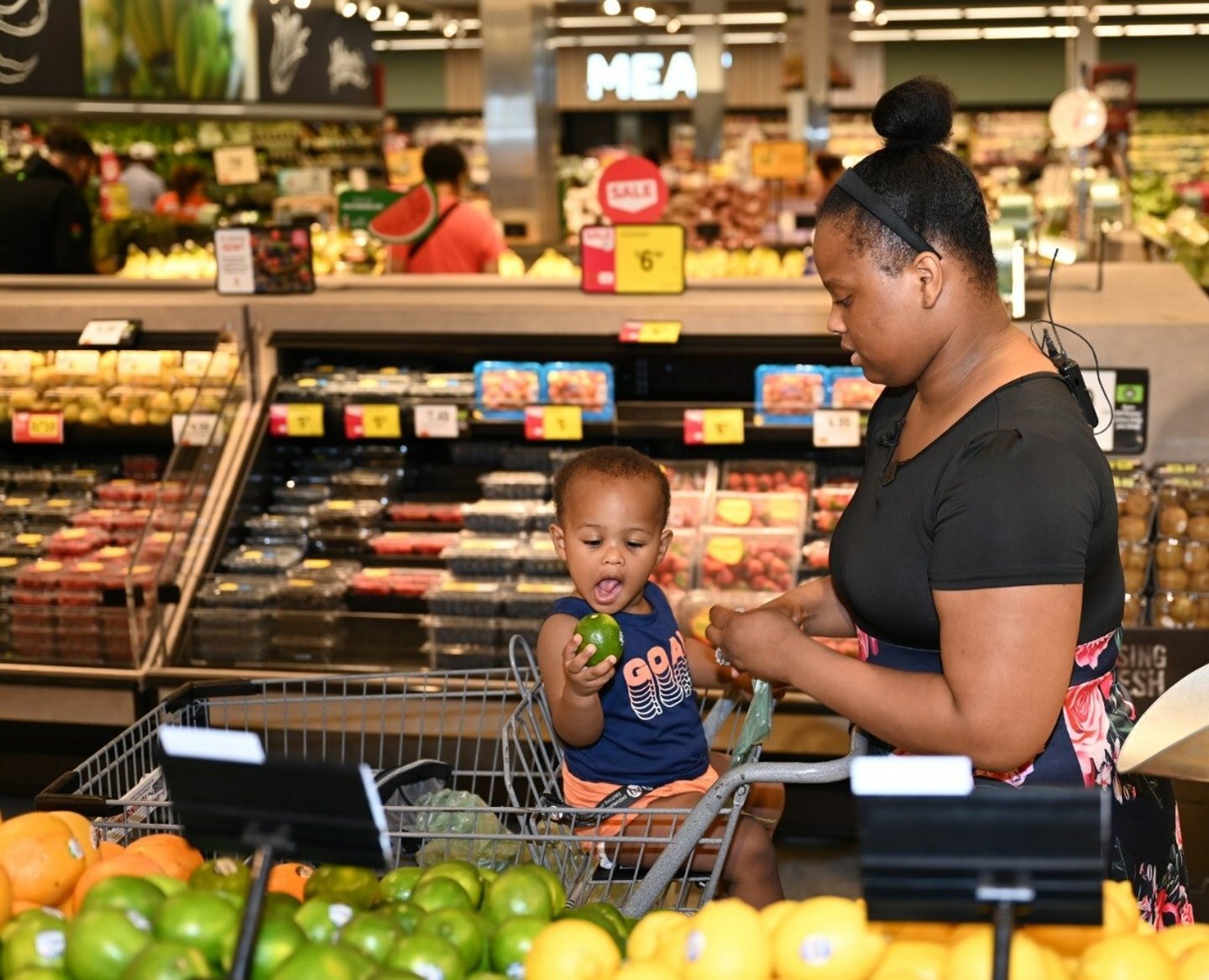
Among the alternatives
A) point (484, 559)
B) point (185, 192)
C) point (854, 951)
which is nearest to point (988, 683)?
point (854, 951)

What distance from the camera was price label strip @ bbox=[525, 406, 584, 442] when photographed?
4395 millimetres

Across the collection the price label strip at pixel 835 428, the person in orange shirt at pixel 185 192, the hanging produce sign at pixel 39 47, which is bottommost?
the price label strip at pixel 835 428

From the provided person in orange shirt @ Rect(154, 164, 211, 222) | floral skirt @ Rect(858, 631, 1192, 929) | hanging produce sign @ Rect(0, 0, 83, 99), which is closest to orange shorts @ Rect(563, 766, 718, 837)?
floral skirt @ Rect(858, 631, 1192, 929)

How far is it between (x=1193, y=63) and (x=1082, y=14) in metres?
11.5

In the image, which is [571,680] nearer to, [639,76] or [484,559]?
[484,559]

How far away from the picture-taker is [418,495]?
493cm

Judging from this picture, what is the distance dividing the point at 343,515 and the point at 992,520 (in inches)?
129

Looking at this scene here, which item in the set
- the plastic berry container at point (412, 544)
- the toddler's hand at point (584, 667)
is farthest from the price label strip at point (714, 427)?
the toddler's hand at point (584, 667)

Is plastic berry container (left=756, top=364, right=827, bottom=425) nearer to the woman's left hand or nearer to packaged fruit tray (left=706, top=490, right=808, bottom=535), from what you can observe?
packaged fruit tray (left=706, top=490, right=808, bottom=535)

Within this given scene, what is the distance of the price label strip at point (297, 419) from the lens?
14.8ft

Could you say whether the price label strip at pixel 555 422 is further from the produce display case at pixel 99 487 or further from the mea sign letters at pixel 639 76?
the mea sign letters at pixel 639 76

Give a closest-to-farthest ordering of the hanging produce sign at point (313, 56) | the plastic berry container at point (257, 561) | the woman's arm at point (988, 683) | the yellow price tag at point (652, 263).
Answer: the woman's arm at point (988, 683), the plastic berry container at point (257, 561), the yellow price tag at point (652, 263), the hanging produce sign at point (313, 56)

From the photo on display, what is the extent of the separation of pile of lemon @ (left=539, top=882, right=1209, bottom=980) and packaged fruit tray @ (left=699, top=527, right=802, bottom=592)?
8.88 ft

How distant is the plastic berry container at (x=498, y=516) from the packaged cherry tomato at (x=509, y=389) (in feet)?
0.93
